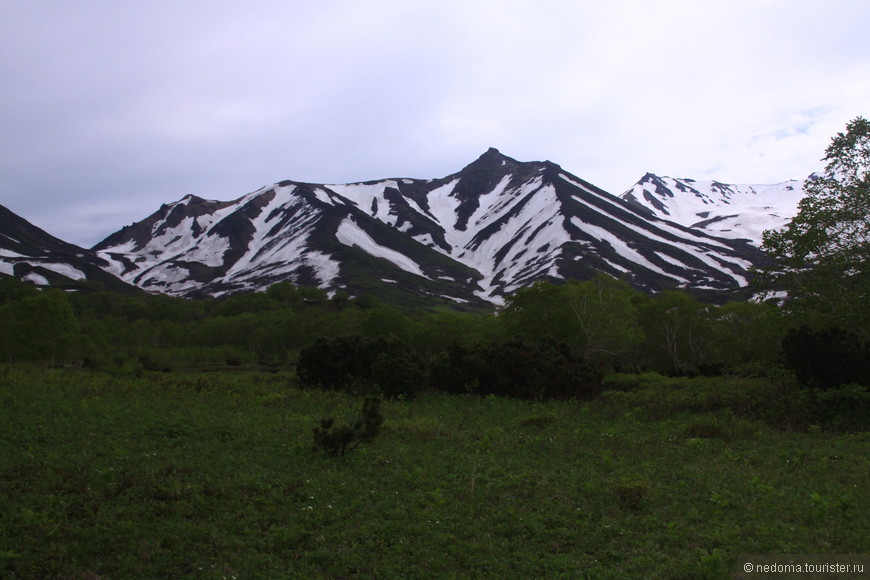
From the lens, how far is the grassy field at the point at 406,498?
7188 mm

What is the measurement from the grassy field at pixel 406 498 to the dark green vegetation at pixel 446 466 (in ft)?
0.15

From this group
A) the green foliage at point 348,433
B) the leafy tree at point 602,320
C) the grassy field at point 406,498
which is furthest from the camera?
the leafy tree at point 602,320

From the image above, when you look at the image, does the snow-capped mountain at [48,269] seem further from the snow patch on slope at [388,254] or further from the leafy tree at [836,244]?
the leafy tree at [836,244]

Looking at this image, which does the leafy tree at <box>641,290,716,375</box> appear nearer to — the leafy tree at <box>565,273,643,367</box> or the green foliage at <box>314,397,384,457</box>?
the leafy tree at <box>565,273,643,367</box>

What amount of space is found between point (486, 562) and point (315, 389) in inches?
741

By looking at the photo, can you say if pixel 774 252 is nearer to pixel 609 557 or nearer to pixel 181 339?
pixel 609 557

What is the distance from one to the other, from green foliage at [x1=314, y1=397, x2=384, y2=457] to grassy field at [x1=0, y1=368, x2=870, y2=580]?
256 mm

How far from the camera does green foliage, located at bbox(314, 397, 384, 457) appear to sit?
39.7 feet

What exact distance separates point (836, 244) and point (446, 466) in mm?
17644

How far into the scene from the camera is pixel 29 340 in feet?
164

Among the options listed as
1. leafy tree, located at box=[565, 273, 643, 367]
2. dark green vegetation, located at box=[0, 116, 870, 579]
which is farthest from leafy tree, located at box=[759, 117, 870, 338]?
leafy tree, located at box=[565, 273, 643, 367]

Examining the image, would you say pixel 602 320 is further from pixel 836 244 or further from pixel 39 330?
pixel 39 330

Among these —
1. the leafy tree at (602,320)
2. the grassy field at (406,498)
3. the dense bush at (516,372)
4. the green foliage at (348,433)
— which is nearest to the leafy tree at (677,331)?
the leafy tree at (602,320)

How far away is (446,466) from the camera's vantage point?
38.8 ft
